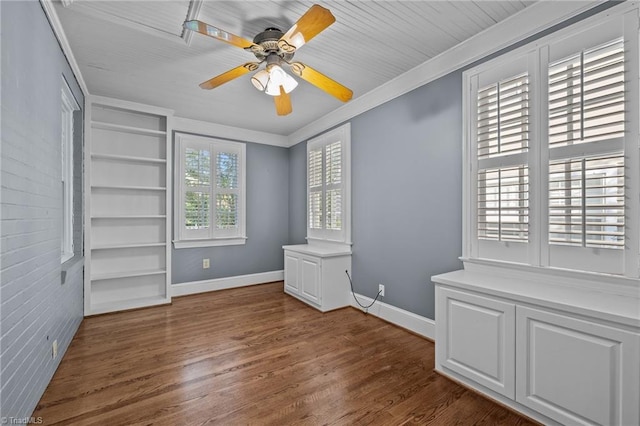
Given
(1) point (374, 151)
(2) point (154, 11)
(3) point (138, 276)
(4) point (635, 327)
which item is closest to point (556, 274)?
(4) point (635, 327)

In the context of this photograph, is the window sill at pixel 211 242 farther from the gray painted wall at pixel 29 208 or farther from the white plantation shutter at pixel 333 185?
the gray painted wall at pixel 29 208

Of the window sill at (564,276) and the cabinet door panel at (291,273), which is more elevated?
the window sill at (564,276)

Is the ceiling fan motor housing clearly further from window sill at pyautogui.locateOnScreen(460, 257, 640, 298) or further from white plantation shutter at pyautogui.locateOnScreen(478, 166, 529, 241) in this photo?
window sill at pyautogui.locateOnScreen(460, 257, 640, 298)

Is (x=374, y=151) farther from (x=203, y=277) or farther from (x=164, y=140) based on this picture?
→ (x=203, y=277)

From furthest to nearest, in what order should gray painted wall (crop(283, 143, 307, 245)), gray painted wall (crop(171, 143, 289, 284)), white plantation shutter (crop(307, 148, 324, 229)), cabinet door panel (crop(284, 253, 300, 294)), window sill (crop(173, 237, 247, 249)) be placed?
gray painted wall (crop(283, 143, 307, 245)), gray painted wall (crop(171, 143, 289, 284)), white plantation shutter (crop(307, 148, 324, 229)), window sill (crop(173, 237, 247, 249)), cabinet door panel (crop(284, 253, 300, 294))

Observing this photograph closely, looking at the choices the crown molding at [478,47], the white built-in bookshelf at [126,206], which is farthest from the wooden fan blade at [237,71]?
the white built-in bookshelf at [126,206]

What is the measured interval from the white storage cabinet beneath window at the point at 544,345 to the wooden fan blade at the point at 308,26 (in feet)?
6.25

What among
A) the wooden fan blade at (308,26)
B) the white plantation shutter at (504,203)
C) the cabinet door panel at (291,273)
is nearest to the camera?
the wooden fan blade at (308,26)

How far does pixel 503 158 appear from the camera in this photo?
7.32ft

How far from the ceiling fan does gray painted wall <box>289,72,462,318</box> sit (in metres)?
0.89

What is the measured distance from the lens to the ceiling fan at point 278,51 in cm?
176

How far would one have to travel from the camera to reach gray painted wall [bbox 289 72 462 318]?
8.65 feet

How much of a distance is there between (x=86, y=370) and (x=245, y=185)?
10.3 ft

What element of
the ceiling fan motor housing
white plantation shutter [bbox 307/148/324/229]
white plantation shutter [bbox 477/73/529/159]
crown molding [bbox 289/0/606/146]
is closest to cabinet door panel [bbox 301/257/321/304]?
white plantation shutter [bbox 307/148/324/229]
